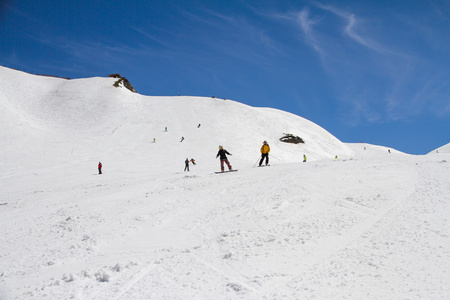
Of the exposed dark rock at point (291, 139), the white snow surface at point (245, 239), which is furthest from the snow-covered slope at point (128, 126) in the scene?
the white snow surface at point (245, 239)

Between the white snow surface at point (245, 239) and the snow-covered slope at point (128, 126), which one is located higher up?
the snow-covered slope at point (128, 126)

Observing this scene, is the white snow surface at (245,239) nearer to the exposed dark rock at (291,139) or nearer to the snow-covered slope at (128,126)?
the snow-covered slope at (128,126)

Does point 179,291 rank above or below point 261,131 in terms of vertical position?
below

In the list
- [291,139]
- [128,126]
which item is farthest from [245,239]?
[291,139]

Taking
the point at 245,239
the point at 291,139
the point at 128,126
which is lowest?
the point at 245,239

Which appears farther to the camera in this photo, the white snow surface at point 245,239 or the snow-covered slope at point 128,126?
the snow-covered slope at point 128,126

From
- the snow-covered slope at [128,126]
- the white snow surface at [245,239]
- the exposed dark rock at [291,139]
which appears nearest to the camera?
the white snow surface at [245,239]

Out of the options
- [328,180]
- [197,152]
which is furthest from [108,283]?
[197,152]

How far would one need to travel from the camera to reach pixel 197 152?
36.2 meters

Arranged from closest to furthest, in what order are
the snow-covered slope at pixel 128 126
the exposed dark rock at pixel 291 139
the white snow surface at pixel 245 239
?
the white snow surface at pixel 245 239 → the snow-covered slope at pixel 128 126 → the exposed dark rock at pixel 291 139

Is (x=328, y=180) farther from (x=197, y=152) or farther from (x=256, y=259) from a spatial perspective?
(x=197, y=152)

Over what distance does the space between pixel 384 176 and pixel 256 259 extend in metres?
8.53

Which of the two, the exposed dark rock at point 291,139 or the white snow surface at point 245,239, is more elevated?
the exposed dark rock at point 291,139

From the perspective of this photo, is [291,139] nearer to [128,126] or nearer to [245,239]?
[128,126]
